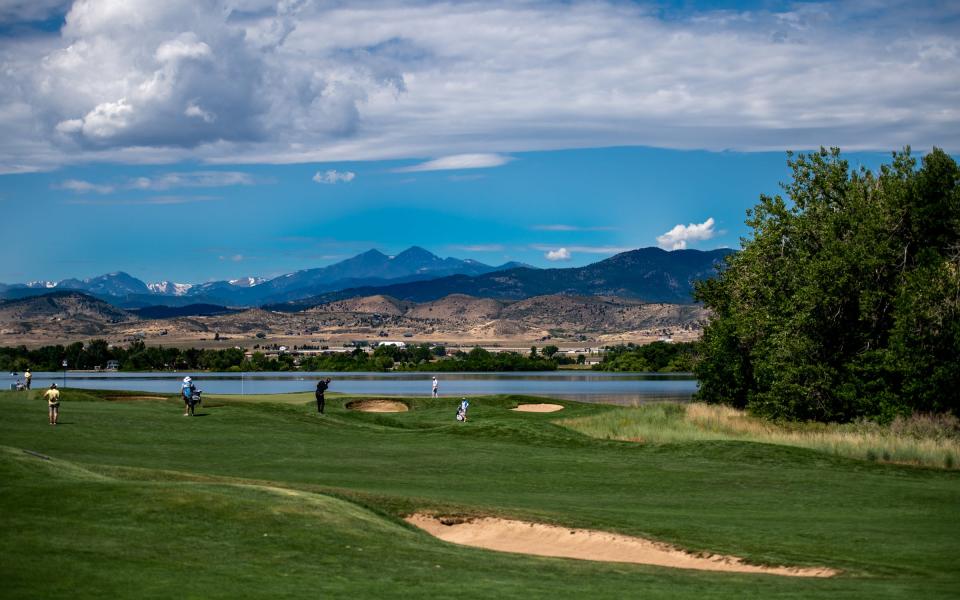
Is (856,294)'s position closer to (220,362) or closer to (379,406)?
(379,406)

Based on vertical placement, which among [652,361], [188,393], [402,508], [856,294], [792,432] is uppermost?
[856,294]

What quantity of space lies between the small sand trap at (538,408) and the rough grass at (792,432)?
21.1 feet

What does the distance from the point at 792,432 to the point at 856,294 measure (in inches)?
356

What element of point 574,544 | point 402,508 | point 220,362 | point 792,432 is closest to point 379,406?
point 792,432

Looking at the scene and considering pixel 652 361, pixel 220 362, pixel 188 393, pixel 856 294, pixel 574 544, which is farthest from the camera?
pixel 220 362

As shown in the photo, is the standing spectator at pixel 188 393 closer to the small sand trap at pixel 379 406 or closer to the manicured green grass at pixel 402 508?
the manicured green grass at pixel 402 508

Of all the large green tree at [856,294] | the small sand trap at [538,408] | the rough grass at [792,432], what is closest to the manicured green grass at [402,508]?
the rough grass at [792,432]

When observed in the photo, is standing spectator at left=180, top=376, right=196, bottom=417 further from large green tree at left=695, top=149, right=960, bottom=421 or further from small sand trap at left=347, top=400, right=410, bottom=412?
large green tree at left=695, top=149, right=960, bottom=421

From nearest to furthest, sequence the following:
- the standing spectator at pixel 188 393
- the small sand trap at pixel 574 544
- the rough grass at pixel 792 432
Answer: the small sand trap at pixel 574 544, the rough grass at pixel 792 432, the standing spectator at pixel 188 393

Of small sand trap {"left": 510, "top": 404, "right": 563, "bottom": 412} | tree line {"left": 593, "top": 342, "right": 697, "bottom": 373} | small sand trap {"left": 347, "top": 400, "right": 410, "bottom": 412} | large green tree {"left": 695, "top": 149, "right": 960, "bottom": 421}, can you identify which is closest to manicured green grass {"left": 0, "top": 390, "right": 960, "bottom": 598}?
large green tree {"left": 695, "top": 149, "right": 960, "bottom": 421}

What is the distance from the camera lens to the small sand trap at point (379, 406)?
60.8m

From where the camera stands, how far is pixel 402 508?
2183 centimetres

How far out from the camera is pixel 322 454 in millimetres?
33500

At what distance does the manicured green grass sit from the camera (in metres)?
13.2
